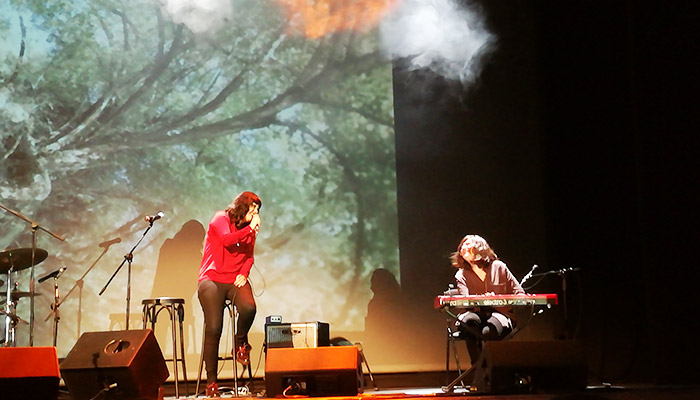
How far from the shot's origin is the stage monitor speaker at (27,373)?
392 centimetres

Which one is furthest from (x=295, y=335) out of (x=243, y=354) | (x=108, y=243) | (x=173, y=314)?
(x=108, y=243)

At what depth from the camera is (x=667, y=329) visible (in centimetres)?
584

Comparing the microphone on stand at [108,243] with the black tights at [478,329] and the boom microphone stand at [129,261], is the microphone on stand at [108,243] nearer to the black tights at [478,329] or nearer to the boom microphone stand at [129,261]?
the boom microphone stand at [129,261]

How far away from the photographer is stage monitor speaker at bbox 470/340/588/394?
3.97 meters

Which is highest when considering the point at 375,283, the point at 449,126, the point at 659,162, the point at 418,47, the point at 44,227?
the point at 418,47

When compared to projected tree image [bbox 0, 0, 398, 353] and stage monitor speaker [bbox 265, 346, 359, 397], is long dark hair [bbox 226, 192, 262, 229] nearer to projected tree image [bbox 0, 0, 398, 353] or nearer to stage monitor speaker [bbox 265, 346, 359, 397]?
projected tree image [bbox 0, 0, 398, 353]

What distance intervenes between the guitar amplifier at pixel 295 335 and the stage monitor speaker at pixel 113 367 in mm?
1163

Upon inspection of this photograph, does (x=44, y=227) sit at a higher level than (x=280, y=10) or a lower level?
lower

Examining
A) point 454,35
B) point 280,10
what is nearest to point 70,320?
point 280,10

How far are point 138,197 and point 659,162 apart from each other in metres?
4.11

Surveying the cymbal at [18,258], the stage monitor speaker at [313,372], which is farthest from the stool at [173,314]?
the stage monitor speaker at [313,372]

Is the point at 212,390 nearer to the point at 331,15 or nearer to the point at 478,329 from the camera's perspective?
the point at 478,329

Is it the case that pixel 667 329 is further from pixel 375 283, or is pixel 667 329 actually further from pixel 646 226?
pixel 375 283

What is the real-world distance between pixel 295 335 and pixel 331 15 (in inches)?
107
